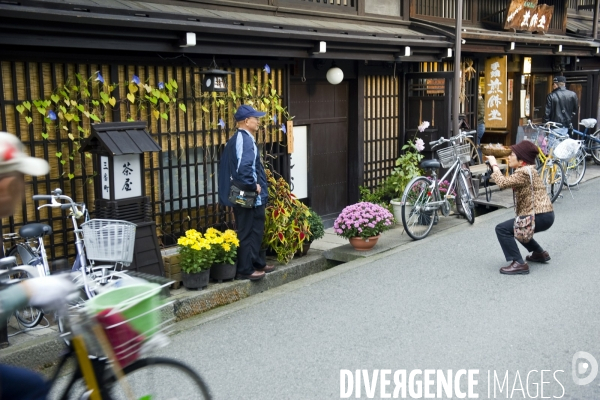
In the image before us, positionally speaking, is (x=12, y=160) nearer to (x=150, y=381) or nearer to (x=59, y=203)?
(x=150, y=381)

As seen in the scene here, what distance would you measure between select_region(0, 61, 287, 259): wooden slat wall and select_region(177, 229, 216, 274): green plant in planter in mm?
945

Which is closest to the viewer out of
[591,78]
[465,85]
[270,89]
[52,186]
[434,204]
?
[52,186]

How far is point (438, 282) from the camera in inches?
344

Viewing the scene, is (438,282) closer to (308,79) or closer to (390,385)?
(390,385)

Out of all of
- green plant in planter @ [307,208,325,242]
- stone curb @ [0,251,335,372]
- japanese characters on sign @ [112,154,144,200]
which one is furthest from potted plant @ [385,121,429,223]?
japanese characters on sign @ [112,154,144,200]

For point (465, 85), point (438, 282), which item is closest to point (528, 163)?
point (438, 282)

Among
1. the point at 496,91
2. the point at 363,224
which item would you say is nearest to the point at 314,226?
the point at 363,224

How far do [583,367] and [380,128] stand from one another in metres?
8.13

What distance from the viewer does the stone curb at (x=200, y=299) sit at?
642 centimetres

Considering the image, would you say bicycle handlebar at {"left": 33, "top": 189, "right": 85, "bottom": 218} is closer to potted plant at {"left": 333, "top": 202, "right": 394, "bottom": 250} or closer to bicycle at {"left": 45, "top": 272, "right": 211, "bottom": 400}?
bicycle at {"left": 45, "top": 272, "right": 211, "bottom": 400}

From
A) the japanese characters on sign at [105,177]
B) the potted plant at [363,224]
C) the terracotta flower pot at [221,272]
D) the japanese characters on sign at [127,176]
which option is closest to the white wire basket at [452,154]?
the potted plant at [363,224]

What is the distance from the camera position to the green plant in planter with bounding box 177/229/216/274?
26.8ft

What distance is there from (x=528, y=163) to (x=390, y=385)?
435cm

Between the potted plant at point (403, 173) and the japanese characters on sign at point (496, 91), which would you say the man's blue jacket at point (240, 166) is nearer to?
the potted plant at point (403, 173)
